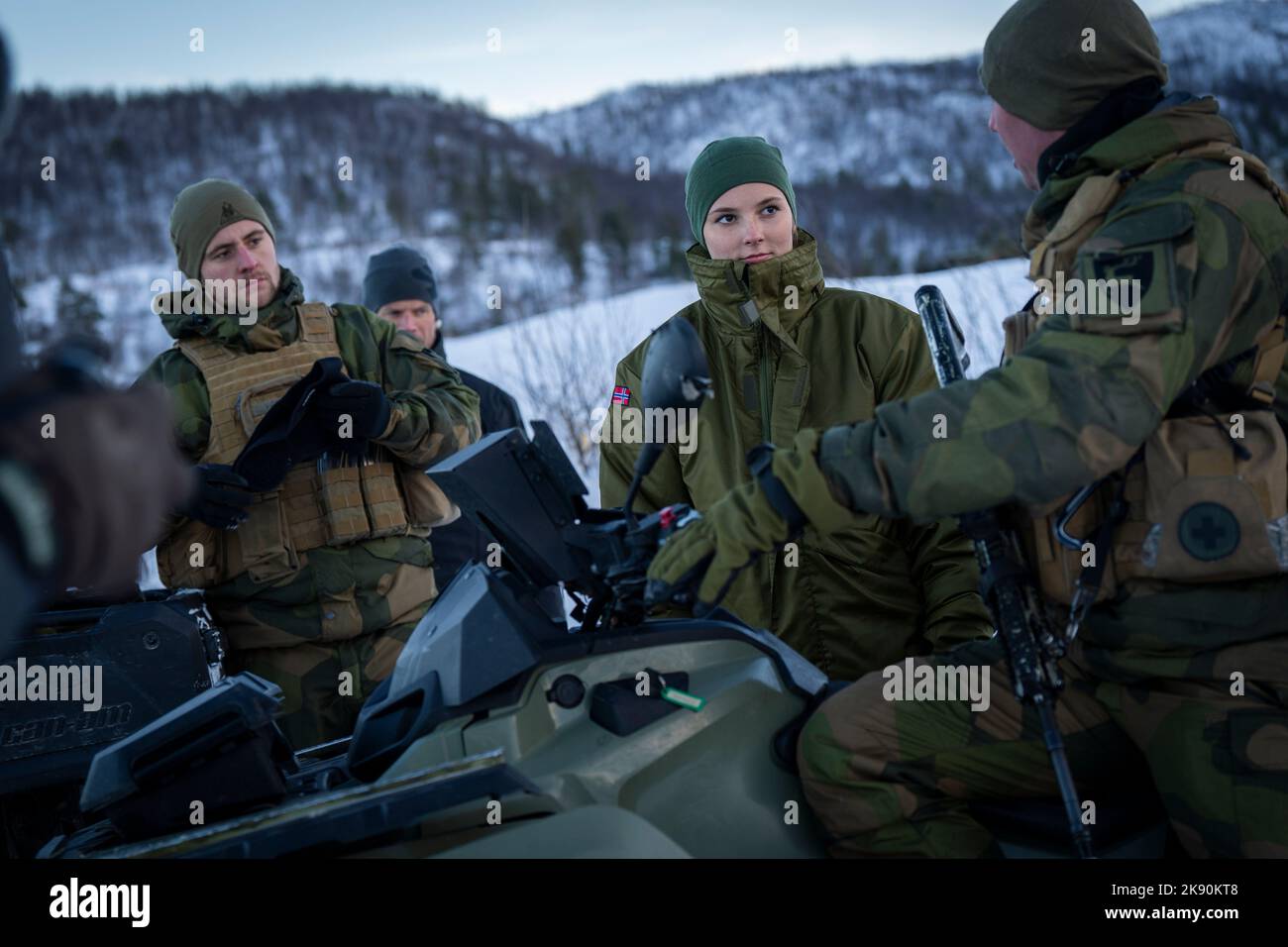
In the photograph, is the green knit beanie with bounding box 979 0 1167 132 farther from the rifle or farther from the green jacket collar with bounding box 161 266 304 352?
the green jacket collar with bounding box 161 266 304 352

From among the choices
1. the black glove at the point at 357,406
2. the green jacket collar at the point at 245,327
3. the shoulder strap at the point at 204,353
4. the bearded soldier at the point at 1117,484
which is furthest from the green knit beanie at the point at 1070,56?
the shoulder strap at the point at 204,353

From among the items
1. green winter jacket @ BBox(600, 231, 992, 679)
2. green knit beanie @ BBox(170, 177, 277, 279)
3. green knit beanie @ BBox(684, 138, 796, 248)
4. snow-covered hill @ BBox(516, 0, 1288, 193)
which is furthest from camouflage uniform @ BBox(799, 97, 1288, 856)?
snow-covered hill @ BBox(516, 0, 1288, 193)

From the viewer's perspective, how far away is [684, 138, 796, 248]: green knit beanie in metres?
3.12

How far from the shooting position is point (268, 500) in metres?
3.43

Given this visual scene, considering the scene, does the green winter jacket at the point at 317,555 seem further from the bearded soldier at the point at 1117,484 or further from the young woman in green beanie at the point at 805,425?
the bearded soldier at the point at 1117,484

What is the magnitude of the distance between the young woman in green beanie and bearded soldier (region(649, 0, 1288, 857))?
2.74ft

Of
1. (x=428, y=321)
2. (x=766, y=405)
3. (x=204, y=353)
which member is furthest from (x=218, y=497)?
(x=428, y=321)

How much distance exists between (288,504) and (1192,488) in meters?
2.75

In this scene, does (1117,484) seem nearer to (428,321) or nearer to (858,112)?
(428,321)

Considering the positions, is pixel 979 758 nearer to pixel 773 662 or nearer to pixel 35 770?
pixel 773 662

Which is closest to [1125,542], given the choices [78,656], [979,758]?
[979,758]

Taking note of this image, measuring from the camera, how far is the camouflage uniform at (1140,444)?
1.69 metres

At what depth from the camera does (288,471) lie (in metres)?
3.30

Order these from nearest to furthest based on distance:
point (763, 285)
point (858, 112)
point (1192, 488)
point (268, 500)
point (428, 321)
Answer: point (1192, 488), point (763, 285), point (268, 500), point (428, 321), point (858, 112)
